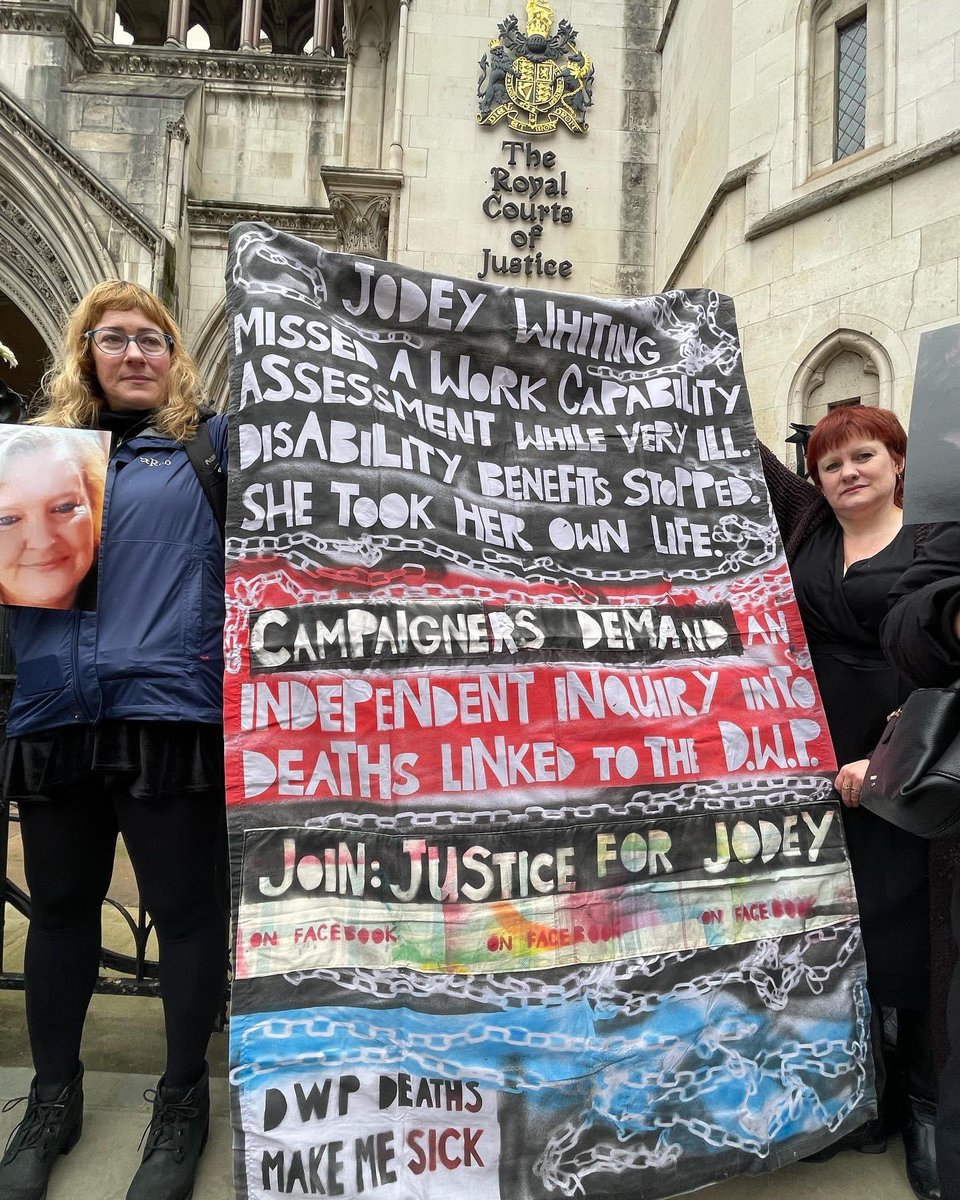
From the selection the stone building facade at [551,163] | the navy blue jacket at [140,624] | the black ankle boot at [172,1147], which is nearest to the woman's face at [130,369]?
the navy blue jacket at [140,624]

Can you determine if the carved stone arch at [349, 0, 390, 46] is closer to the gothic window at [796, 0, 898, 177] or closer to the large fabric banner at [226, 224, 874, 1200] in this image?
the gothic window at [796, 0, 898, 177]

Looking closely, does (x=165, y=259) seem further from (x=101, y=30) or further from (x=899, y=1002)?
(x=899, y=1002)

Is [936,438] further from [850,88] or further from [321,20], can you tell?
[321,20]

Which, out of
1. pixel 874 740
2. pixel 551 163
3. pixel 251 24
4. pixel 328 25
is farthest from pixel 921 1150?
pixel 251 24

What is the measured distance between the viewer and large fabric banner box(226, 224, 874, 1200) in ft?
5.61

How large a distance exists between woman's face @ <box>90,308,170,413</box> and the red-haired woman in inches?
70.0

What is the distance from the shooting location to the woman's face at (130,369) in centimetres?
194

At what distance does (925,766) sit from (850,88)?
333 inches

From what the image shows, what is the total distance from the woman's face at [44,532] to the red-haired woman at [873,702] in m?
1.91

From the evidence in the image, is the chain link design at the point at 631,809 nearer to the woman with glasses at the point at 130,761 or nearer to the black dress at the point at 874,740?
the black dress at the point at 874,740

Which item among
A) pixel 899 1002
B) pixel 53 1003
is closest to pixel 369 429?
pixel 53 1003

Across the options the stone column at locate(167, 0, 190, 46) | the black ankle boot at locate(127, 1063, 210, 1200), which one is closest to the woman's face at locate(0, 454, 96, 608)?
the black ankle boot at locate(127, 1063, 210, 1200)

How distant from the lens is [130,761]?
5.74 ft

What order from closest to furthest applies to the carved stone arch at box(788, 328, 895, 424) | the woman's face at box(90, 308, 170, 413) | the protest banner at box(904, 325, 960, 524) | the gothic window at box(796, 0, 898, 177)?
the protest banner at box(904, 325, 960, 524), the woman's face at box(90, 308, 170, 413), the carved stone arch at box(788, 328, 895, 424), the gothic window at box(796, 0, 898, 177)
